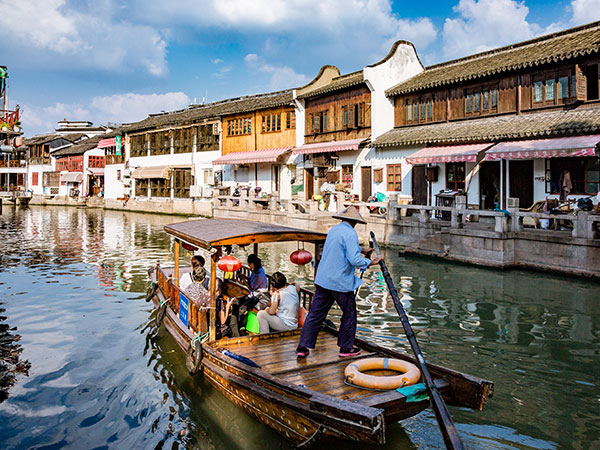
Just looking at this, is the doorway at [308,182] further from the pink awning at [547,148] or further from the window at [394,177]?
the pink awning at [547,148]

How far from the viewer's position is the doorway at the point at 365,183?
25297 mm

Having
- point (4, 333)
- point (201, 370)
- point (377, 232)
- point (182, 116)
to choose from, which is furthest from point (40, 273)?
point (182, 116)

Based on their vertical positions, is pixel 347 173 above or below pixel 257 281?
above

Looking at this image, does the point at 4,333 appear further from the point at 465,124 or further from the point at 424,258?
the point at 465,124

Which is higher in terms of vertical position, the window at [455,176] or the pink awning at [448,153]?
the pink awning at [448,153]

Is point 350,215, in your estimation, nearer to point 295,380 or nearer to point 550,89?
point 295,380

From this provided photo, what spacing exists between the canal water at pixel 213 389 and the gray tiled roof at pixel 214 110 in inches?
704

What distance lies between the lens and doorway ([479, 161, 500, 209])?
19875 mm

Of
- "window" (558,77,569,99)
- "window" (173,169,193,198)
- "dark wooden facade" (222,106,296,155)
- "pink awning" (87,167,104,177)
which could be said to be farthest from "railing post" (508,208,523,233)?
"pink awning" (87,167,104,177)

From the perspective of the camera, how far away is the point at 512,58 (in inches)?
792

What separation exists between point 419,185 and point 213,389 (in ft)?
58.7

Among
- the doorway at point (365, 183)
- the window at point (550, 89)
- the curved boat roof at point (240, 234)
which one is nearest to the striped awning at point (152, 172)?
the doorway at point (365, 183)

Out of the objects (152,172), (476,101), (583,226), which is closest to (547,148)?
(583,226)

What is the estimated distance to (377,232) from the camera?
19781 millimetres
